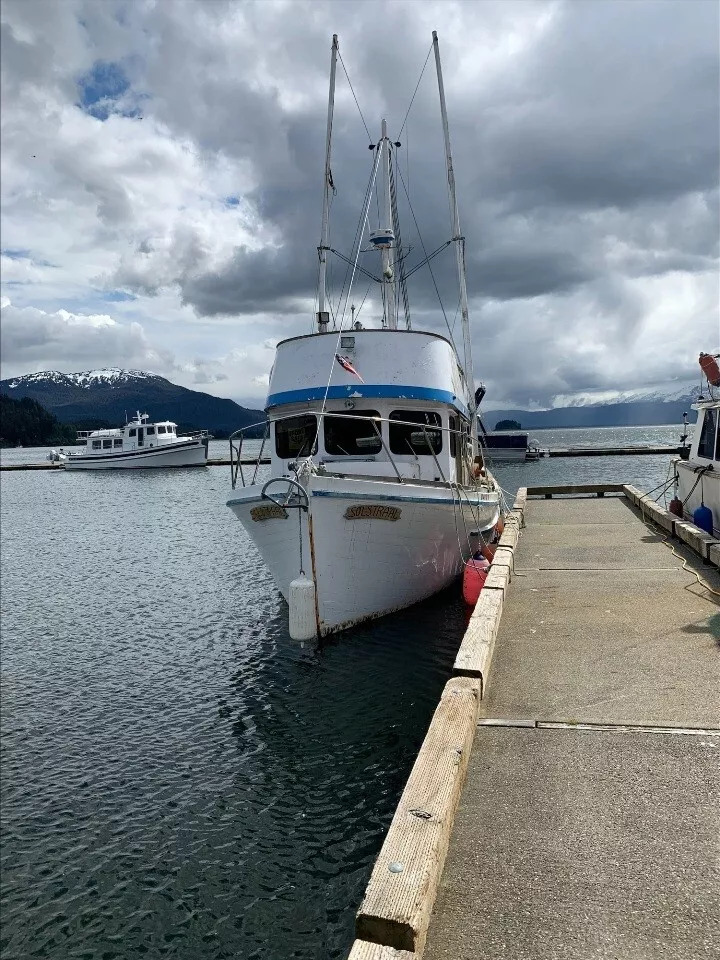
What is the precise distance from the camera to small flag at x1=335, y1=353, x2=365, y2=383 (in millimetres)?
12953

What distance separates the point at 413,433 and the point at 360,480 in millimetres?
3021

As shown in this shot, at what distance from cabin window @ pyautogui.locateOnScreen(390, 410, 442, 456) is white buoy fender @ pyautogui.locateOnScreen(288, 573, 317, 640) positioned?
3.74 meters

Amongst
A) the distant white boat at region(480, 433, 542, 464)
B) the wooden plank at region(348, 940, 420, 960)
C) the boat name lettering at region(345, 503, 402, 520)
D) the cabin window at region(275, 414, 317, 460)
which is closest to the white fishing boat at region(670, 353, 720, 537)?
the boat name lettering at region(345, 503, 402, 520)

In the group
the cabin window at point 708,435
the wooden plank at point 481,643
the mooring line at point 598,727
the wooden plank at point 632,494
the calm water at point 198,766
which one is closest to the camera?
the mooring line at point 598,727

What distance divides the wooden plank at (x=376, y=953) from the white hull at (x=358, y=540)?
27.4 feet

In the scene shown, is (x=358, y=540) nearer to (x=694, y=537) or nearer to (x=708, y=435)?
(x=694, y=537)

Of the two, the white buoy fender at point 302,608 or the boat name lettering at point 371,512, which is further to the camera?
the white buoy fender at point 302,608

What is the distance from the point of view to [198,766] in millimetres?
8805

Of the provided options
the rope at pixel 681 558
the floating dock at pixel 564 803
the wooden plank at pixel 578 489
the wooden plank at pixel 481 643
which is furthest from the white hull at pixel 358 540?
the wooden plank at pixel 578 489

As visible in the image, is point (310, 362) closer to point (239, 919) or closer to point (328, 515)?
point (328, 515)

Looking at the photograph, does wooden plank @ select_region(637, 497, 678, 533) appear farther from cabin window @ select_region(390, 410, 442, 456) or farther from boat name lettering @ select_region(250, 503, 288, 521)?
boat name lettering @ select_region(250, 503, 288, 521)

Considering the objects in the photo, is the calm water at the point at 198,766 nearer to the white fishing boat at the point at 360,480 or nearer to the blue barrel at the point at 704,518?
the white fishing boat at the point at 360,480

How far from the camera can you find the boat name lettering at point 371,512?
11.5m

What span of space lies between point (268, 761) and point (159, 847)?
1.86m
